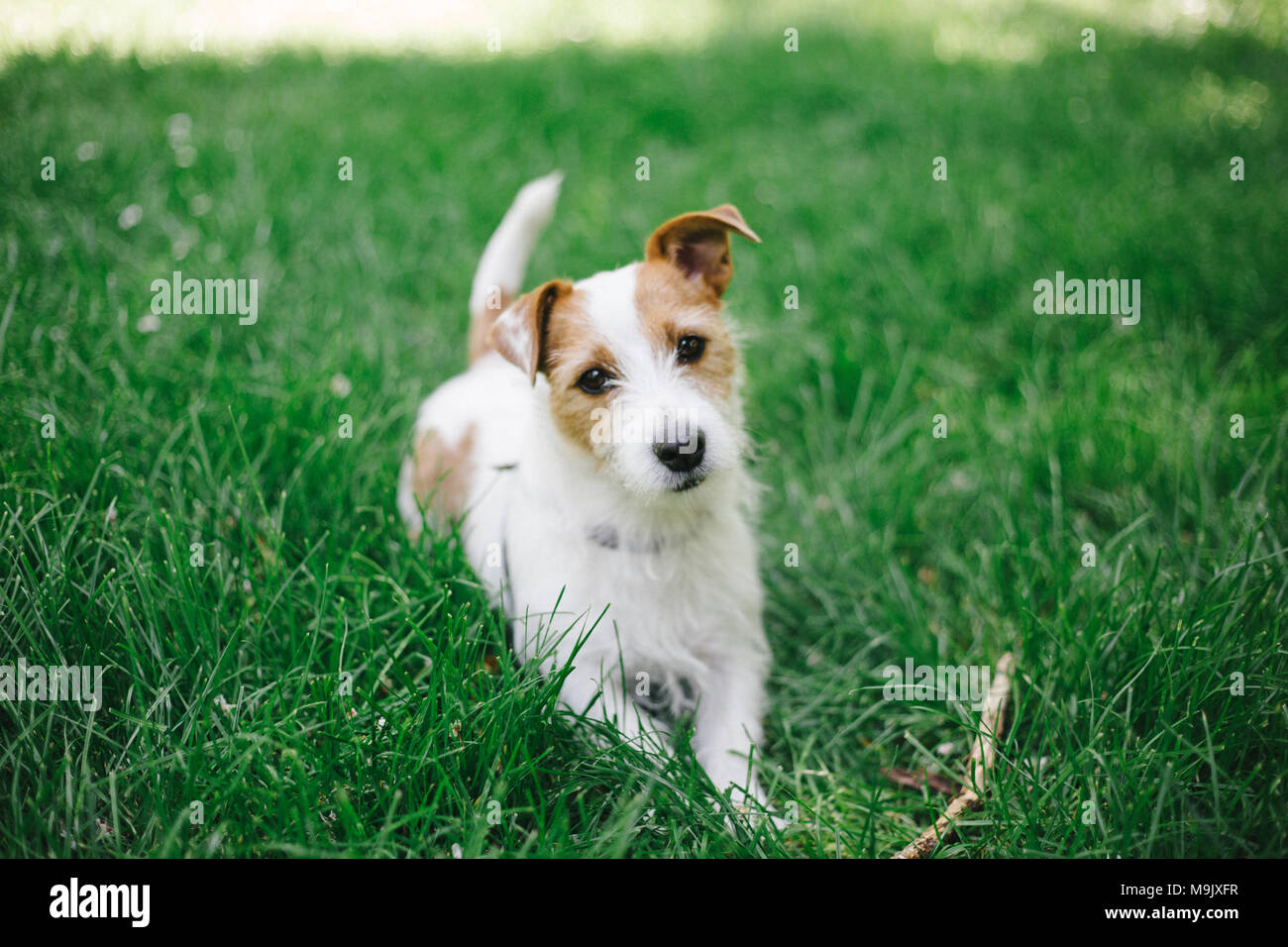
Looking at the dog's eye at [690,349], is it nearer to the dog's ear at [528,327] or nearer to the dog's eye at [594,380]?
the dog's eye at [594,380]

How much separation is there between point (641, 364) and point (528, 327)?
0.32 meters

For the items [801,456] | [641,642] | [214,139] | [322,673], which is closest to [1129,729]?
[641,642]

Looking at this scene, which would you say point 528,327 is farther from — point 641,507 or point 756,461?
point 756,461

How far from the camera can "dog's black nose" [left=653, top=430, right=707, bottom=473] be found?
2.03 metres

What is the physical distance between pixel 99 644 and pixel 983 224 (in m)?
4.45

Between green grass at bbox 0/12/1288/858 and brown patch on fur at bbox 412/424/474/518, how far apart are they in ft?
0.57

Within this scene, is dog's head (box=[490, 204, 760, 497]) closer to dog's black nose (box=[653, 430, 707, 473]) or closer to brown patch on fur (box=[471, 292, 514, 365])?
dog's black nose (box=[653, 430, 707, 473])

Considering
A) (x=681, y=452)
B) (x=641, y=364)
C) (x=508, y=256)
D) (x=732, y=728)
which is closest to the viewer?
(x=681, y=452)

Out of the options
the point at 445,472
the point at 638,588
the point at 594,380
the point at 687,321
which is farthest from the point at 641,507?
the point at 445,472

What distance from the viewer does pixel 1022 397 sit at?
362cm

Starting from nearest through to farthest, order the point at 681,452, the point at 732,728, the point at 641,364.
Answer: the point at 681,452 < the point at 641,364 < the point at 732,728

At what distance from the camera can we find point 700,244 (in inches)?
95.3

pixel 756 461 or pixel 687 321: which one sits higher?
pixel 687 321

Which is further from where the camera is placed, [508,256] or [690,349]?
[508,256]
